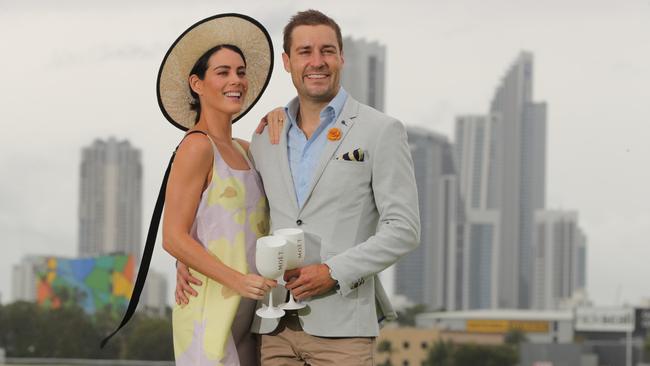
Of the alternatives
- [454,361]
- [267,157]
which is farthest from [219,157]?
[454,361]

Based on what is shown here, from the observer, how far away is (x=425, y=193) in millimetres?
122812

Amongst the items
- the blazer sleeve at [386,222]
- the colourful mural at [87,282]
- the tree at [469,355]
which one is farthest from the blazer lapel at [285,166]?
the colourful mural at [87,282]

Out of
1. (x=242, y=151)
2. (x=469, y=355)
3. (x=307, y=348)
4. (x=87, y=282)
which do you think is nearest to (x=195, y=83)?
(x=242, y=151)

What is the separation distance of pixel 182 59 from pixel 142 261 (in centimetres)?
66

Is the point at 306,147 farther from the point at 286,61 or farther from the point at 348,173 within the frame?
the point at 286,61

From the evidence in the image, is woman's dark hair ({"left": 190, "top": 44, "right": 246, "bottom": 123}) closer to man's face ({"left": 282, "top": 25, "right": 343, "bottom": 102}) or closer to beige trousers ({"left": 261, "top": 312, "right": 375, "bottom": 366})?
man's face ({"left": 282, "top": 25, "right": 343, "bottom": 102})

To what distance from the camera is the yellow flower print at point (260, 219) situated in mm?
3959

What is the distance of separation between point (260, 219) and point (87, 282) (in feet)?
272

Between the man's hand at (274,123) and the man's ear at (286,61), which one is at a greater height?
the man's ear at (286,61)

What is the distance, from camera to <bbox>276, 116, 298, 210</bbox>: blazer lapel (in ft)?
12.7

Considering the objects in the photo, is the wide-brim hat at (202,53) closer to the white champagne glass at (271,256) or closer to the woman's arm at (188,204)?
the woman's arm at (188,204)

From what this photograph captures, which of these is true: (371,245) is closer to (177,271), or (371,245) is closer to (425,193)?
(177,271)

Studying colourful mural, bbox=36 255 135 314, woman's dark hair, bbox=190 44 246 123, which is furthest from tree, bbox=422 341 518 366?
woman's dark hair, bbox=190 44 246 123

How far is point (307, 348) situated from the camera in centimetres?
387
